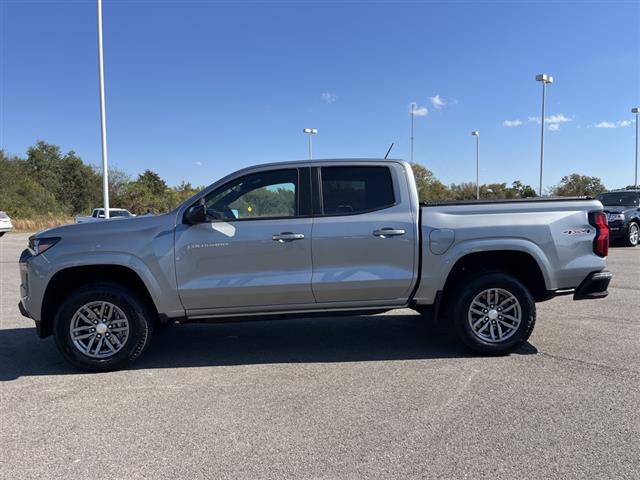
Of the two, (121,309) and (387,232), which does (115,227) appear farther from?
(387,232)

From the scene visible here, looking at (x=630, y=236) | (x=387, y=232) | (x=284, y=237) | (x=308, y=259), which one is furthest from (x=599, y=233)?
(x=630, y=236)

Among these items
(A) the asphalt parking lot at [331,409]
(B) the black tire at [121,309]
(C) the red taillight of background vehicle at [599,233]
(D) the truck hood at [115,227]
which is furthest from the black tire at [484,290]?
(B) the black tire at [121,309]

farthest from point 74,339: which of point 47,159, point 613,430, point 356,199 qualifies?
point 47,159

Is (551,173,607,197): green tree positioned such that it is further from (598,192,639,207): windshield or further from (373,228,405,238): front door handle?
(373,228,405,238): front door handle

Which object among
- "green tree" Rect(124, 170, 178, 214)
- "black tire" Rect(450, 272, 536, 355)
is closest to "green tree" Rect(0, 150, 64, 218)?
"green tree" Rect(124, 170, 178, 214)

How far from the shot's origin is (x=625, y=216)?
1608 centimetres

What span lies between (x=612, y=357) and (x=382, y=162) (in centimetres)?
302

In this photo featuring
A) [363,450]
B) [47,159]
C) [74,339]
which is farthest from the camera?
[47,159]

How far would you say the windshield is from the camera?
16.6 m

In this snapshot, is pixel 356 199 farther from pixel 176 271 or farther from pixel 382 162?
pixel 176 271

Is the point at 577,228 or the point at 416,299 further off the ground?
the point at 577,228

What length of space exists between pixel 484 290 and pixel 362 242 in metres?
1.34

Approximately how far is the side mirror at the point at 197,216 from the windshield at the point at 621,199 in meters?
16.2

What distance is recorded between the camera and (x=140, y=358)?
211 inches
